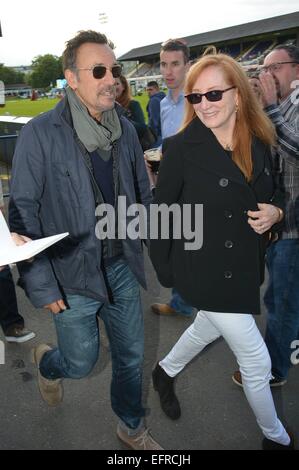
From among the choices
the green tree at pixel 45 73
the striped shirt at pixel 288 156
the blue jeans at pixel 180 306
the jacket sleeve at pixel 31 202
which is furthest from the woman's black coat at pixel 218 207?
the green tree at pixel 45 73

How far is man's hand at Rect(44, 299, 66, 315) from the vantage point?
7.23 ft

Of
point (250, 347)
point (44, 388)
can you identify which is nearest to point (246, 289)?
point (250, 347)

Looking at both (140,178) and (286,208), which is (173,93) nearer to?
(140,178)

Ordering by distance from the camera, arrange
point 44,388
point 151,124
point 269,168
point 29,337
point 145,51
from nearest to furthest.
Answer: point 269,168
point 44,388
point 29,337
point 151,124
point 145,51

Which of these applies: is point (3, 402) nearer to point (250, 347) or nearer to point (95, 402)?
point (95, 402)

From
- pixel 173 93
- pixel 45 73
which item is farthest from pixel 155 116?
pixel 45 73

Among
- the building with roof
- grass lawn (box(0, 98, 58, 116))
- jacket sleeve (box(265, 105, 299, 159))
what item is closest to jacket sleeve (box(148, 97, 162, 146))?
jacket sleeve (box(265, 105, 299, 159))

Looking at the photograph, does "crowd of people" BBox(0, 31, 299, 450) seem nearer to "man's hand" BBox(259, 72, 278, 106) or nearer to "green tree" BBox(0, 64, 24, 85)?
"man's hand" BBox(259, 72, 278, 106)

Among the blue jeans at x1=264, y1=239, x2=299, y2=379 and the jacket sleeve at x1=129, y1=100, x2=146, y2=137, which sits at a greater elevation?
the jacket sleeve at x1=129, y1=100, x2=146, y2=137

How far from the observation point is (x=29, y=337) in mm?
3801

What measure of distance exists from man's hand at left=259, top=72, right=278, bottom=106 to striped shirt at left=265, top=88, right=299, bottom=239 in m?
0.06

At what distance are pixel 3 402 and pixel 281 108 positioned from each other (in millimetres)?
2569

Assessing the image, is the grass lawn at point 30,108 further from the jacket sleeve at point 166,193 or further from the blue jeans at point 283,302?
the jacket sleeve at point 166,193

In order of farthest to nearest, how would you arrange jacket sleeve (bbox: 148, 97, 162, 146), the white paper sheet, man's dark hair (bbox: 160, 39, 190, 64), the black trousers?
jacket sleeve (bbox: 148, 97, 162, 146)
man's dark hair (bbox: 160, 39, 190, 64)
the black trousers
the white paper sheet
